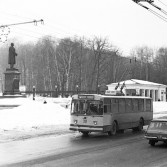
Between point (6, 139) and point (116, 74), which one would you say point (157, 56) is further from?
point (6, 139)

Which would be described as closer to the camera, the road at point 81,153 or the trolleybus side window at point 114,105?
the road at point 81,153

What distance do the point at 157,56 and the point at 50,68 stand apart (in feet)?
168

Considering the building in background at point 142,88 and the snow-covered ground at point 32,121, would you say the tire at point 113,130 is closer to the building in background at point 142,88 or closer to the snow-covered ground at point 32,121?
the snow-covered ground at point 32,121

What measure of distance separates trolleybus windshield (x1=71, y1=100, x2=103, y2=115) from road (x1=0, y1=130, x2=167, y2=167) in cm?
218

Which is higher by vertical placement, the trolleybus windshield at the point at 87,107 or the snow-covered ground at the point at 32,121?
the trolleybus windshield at the point at 87,107

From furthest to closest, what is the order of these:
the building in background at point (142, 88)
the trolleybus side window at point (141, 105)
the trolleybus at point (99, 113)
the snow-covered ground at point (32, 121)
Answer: the building in background at point (142, 88)
the trolleybus side window at point (141, 105)
the snow-covered ground at point (32, 121)
the trolleybus at point (99, 113)

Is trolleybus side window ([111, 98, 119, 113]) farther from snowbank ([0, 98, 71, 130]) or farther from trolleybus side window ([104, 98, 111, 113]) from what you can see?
snowbank ([0, 98, 71, 130])

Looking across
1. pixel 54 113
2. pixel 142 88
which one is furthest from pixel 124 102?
pixel 142 88

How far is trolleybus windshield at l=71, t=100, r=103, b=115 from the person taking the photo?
70.9ft

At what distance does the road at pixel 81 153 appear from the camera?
41.6ft

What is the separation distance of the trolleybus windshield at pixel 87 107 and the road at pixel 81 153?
7.14 ft

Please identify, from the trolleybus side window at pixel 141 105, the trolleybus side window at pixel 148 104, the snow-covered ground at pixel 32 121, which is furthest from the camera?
the trolleybus side window at pixel 148 104

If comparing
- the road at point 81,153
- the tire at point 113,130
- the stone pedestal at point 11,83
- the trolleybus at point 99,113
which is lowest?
the road at point 81,153

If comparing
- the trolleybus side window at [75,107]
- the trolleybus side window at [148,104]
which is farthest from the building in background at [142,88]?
the trolleybus side window at [75,107]
